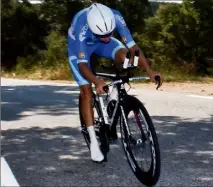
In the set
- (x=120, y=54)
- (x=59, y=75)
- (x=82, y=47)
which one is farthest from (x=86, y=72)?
(x=59, y=75)

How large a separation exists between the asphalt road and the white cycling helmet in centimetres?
140

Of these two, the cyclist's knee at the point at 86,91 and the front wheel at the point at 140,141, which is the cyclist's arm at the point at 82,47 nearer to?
the cyclist's knee at the point at 86,91

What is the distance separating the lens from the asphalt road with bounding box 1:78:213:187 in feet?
15.4

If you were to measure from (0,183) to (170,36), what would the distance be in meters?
12.9

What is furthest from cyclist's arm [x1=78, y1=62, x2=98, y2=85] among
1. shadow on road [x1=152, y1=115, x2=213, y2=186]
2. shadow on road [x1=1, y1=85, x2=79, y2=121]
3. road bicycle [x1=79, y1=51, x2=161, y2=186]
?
shadow on road [x1=1, y1=85, x2=79, y2=121]

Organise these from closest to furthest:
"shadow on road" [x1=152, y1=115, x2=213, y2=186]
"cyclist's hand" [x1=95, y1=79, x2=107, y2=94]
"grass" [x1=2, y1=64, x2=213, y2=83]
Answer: "cyclist's hand" [x1=95, y1=79, x2=107, y2=94] → "shadow on road" [x1=152, y1=115, x2=213, y2=186] → "grass" [x1=2, y1=64, x2=213, y2=83]

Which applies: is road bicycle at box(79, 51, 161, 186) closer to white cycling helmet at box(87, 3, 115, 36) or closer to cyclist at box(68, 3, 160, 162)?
cyclist at box(68, 3, 160, 162)

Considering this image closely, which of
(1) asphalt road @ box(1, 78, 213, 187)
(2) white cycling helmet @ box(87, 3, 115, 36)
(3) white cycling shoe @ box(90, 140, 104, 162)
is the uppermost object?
(2) white cycling helmet @ box(87, 3, 115, 36)

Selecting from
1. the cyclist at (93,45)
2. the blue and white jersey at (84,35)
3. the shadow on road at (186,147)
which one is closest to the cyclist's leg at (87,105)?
the cyclist at (93,45)

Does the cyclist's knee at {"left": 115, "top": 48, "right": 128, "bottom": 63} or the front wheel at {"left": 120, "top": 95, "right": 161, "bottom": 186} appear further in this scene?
the cyclist's knee at {"left": 115, "top": 48, "right": 128, "bottom": 63}

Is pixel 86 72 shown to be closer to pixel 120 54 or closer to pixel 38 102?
pixel 120 54

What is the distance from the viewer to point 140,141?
455 centimetres

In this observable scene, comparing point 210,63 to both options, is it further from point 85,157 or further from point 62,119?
point 85,157

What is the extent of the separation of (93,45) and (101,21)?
22.1 inches
